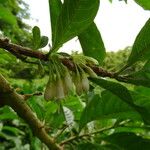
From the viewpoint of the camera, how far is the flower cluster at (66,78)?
917 mm

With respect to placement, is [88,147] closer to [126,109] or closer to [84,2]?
[126,109]

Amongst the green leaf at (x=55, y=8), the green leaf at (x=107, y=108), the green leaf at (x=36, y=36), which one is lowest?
the green leaf at (x=107, y=108)

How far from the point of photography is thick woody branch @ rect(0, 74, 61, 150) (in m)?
1.11

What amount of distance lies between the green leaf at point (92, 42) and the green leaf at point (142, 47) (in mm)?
117

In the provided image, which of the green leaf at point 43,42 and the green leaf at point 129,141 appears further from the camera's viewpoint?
the green leaf at point 129,141

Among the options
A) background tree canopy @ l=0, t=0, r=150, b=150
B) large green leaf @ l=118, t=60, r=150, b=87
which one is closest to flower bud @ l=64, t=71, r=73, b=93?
background tree canopy @ l=0, t=0, r=150, b=150

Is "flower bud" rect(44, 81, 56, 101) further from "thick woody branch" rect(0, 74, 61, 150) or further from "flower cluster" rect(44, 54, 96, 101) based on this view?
"thick woody branch" rect(0, 74, 61, 150)

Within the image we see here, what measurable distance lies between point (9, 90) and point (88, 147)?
1.23 feet

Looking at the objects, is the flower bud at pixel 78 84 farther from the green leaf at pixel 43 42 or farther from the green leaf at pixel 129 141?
the green leaf at pixel 129 141

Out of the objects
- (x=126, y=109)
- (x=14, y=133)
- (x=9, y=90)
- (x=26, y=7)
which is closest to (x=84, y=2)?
(x=9, y=90)

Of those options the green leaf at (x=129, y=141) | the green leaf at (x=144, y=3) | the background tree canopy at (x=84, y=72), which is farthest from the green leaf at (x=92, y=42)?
the green leaf at (x=129, y=141)

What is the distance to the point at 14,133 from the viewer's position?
10.2 ft

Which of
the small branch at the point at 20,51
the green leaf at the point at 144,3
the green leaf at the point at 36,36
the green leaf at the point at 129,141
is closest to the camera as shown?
the small branch at the point at 20,51

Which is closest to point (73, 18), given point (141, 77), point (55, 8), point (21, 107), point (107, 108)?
point (55, 8)
